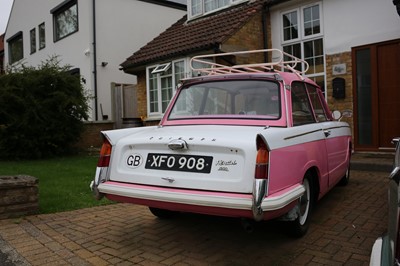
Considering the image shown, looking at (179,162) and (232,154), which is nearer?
(232,154)

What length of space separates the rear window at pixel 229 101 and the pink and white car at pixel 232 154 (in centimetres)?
1

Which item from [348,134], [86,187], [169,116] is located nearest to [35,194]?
[86,187]

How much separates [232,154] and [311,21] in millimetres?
7917

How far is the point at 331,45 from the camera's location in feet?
31.2

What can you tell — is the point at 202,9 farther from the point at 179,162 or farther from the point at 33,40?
the point at 33,40

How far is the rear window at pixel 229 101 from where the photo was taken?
4043 mm

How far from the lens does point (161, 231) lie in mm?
4281

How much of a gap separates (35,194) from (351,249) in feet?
12.5

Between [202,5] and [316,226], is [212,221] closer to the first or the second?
[316,226]

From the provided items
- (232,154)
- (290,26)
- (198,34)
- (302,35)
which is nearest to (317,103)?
(232,154)

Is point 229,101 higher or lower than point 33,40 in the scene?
lower

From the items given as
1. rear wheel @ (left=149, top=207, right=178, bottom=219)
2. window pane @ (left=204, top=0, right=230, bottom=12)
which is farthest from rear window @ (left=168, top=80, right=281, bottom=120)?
window pane @ (left=204, top=0, right=230, bottom=12)

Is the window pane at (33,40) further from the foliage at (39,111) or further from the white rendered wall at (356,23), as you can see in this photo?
the white rendered wall at (356,23)

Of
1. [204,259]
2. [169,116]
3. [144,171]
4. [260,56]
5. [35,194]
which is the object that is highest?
[260,56]
